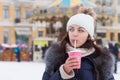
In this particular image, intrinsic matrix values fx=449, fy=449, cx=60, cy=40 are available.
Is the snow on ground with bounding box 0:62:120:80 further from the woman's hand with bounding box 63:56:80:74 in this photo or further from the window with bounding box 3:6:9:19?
the window with bounding box 3:6:9:19

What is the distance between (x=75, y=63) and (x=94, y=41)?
16.9 inches

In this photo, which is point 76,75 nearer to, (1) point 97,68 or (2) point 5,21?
(1) point 97,68

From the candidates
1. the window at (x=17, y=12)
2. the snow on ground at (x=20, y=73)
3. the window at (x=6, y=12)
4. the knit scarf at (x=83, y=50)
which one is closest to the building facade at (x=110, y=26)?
the window at (x=17, y=12)

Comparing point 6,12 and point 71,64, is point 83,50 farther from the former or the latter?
point 6,12

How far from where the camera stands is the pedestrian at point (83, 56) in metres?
2.61

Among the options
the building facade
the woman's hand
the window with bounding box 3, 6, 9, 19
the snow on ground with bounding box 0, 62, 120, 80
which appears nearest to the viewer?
the woman's hand

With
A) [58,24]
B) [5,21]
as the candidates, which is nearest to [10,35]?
[5,21]

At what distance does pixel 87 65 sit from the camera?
8.66ft

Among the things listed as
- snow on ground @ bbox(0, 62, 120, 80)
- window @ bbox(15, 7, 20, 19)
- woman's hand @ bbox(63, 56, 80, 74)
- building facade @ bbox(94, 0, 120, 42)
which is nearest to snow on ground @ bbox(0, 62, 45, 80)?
snow on ground @ bbox(0, 62, 120, 80)

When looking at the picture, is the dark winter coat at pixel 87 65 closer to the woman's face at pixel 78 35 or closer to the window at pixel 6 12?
the woman's face at pixel 78 35

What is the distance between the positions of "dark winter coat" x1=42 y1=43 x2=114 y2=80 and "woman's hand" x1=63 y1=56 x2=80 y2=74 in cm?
11

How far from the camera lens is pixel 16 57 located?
25.7 metres

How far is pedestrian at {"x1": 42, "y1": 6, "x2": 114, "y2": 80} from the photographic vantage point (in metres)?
2.61

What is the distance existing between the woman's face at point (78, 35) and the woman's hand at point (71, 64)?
0.18 metres
